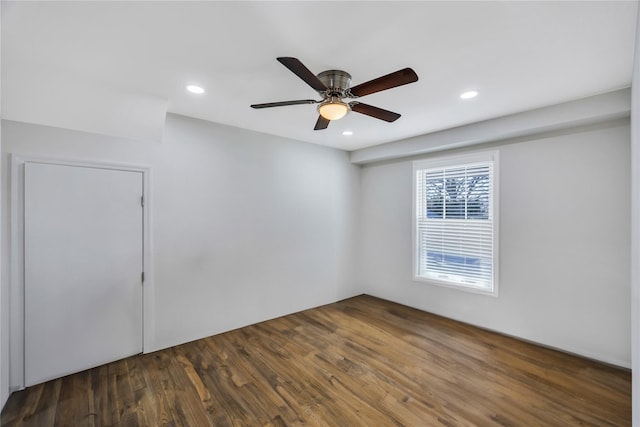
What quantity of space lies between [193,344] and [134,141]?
2212 millimetres

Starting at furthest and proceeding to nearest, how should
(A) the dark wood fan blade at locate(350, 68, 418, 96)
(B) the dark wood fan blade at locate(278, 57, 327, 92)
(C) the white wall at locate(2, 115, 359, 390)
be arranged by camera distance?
(C) the white wall at locate(2, 115, 359, 390) → (A) the dark wood fan blade at locate(350, 68, 418, 96) → (B) the dark wood fan blade at locate(278, 57, 327, 92)

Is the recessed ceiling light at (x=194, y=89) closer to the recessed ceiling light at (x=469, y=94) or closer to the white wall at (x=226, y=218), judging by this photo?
the white wall at (x=226, y=218)

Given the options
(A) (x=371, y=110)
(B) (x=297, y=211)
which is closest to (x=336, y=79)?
(A) (x=371, y=110)

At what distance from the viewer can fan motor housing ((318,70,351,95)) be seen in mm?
1991

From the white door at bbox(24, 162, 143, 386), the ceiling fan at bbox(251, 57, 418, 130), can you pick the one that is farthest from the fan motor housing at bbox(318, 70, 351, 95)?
the white door at bbox(24, 162, 143, 386)

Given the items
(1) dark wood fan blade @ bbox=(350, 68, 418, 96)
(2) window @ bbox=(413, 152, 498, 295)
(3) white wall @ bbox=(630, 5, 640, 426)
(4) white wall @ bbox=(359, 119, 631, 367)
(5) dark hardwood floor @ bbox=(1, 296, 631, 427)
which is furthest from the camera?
(2) window @ bbox=(413, 152, 498, 295)

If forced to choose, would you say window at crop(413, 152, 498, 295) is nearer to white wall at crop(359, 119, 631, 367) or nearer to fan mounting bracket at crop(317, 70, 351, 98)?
white wall at crop(359, 119, 631, 367)

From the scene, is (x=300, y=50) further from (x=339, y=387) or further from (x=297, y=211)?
(x=339, y=387)

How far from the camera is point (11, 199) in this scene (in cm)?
216

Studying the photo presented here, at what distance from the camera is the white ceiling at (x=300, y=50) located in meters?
1.43

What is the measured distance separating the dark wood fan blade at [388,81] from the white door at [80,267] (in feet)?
7.61

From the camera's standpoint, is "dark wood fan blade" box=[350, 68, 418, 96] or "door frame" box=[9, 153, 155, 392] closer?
"dark wood fan blade" box=[350, 68, 418, 96]

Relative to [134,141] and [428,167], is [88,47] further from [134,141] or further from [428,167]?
[428,167]

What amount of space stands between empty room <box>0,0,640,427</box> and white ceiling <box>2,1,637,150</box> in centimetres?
2
